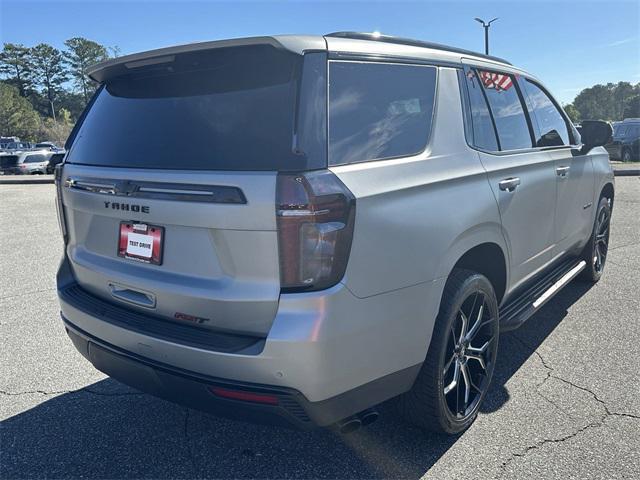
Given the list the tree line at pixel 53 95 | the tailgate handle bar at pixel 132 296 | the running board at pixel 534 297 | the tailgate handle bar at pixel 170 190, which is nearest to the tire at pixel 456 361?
the running board at pixel 534 297

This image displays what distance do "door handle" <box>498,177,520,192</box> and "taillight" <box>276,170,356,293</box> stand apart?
1.35 meters

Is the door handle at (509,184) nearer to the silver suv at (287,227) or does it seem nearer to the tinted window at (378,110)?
the silver suv at (287,227)

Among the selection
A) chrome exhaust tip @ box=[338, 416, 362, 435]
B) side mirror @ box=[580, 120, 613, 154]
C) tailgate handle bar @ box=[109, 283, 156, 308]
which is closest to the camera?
chrome exhaust tip @ box=[338, 416, 362, 435]

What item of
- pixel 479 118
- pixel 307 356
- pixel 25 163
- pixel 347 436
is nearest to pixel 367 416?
pixel 307 356

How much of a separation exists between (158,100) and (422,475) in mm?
2118

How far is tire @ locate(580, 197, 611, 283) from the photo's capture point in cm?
477

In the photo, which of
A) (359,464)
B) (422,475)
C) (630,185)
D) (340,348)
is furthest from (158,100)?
(630,185)

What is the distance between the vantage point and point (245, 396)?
1.90 metres

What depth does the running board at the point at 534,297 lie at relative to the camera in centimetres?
305

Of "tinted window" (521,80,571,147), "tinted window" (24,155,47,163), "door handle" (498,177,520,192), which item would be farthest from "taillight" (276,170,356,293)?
"tinted window" (24,155,47,163)

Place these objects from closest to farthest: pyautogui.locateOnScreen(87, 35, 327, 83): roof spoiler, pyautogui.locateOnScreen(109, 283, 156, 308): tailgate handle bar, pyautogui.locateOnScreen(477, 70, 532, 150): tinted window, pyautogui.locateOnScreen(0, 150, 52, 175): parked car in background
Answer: pyautogui.locateOnScreen(87, 35, 327, 83): roof spoiler < pyautogui.locateOnScreen(109, 283, 156, 308): tailgate handle bar < pyautogui.locateOnScreen(477, 70, 532, 150): tinted window < pyautogui.locateOnScreen(0, 150, 52, 175): parked car in background

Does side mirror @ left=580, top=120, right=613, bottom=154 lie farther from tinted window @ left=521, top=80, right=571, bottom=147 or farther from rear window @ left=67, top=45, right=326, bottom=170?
rear window @ left=67, top=45, right=326, bottom=170

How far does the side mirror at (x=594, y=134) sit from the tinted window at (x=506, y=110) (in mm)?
1115

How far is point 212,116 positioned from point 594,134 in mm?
3550
